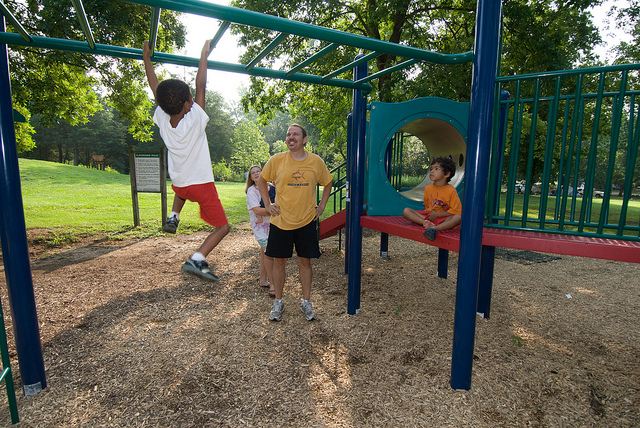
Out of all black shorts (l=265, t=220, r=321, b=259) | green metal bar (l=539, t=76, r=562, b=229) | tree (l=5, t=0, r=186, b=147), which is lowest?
black shorts (l=265, t=220, r=321, b=259)

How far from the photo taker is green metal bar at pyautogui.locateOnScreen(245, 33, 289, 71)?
1.95m

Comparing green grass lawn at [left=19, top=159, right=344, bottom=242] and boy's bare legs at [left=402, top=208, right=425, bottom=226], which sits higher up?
boy's bare legs at [left=402, top=208, right=425, bottom=226]

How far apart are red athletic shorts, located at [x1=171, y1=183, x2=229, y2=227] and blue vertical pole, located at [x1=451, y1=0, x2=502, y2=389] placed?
1801 millimetres

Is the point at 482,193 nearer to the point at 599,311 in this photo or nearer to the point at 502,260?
the point at 599,311

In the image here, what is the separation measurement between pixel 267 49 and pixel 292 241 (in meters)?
1.60

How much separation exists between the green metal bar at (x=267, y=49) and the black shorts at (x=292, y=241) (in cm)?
134

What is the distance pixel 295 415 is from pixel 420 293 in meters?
2.54

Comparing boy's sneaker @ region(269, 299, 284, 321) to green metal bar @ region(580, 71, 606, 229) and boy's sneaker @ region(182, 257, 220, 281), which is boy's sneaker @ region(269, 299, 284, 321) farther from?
green metal bar @ region(580, 71, 606, 229)

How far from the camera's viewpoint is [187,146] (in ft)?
8.55

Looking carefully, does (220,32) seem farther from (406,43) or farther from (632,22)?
(632,22)

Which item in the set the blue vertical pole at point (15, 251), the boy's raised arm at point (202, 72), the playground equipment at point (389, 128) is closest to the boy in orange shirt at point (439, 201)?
the playground equipment at point (389, 128)

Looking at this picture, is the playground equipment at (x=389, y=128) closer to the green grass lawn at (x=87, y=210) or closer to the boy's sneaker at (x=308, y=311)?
the boy's sneaker at (x=308, y=311)

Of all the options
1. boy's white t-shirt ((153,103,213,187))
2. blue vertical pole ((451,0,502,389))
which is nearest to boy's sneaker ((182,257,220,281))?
boy's white t-shirt ((153,103,213,187))

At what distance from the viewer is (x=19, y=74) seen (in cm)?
678
